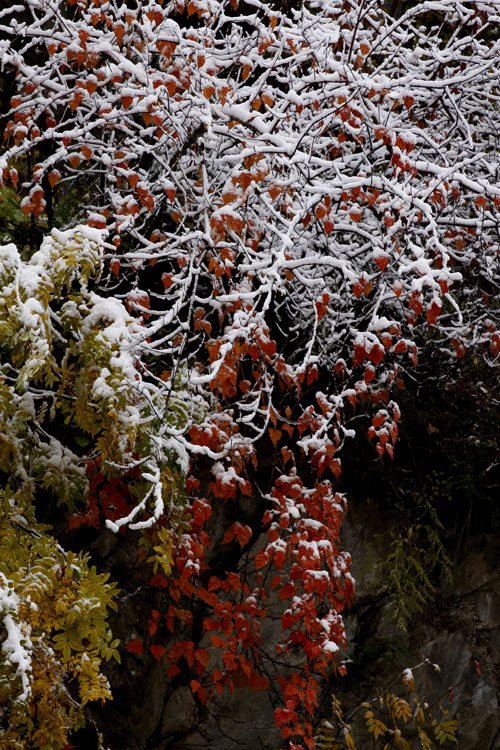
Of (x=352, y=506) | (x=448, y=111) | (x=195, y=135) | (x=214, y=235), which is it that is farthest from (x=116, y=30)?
(x=352, y=506)

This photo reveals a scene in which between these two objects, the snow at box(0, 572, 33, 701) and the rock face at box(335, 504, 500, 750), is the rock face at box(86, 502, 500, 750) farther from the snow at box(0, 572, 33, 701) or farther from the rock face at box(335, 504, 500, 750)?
the snow at box(0, 572, 33, 701)

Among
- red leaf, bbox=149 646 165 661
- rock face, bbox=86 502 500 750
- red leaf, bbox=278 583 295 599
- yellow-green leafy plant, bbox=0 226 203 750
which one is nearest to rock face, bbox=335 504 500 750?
rock face, bbox=86 502 500 750

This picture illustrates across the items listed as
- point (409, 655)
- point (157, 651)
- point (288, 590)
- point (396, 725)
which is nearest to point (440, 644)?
point (409, 655)

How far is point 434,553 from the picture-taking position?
13.6 ft

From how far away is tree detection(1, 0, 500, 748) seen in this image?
2.67 m

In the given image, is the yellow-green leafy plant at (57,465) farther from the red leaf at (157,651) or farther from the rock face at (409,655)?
the rock face at (409,655)

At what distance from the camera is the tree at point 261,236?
2.67 m

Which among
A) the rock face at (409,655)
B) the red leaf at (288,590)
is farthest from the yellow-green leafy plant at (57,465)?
the rock face at (409,655)

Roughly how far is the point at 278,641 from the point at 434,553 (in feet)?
3.46

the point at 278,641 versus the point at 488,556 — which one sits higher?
the point at 488,556

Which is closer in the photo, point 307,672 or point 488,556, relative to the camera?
point 307,672

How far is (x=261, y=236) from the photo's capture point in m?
3.56

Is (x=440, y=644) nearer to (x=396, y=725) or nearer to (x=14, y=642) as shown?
(x=396, y=725)

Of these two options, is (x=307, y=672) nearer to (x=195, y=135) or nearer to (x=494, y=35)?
(x=195, y=135)
